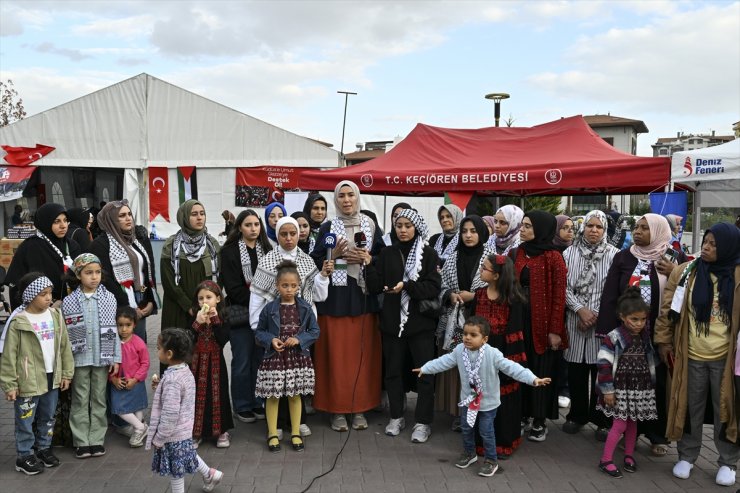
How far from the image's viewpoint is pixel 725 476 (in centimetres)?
391

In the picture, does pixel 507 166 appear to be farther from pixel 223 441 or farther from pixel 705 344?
pixel 223 441

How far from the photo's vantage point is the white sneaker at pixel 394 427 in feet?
15.7

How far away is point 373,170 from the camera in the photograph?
8203mm

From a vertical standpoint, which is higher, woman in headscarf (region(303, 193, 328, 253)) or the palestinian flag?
the palestinian flag

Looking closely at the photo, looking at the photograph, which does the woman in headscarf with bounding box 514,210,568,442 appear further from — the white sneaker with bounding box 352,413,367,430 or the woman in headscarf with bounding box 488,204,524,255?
the white sneaker with bounding box 352,413,367,430

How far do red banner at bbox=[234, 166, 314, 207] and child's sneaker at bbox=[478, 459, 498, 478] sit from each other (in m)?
9.94

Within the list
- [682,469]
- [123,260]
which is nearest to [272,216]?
[123,260]

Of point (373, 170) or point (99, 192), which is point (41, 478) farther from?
point (99, 192)

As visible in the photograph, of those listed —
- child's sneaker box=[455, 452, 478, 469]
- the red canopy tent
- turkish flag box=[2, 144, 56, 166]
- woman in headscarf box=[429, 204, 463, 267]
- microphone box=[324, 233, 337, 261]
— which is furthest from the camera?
turkish flag box=[2, 144, 56, 166]

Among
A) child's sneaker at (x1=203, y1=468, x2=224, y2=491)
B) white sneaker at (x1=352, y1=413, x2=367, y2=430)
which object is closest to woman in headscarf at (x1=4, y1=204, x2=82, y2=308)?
child's sneaker at (x1=203, y1=468, x2=224, y2=491)

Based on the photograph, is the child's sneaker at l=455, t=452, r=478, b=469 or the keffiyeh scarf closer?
the keffiyeh scarf

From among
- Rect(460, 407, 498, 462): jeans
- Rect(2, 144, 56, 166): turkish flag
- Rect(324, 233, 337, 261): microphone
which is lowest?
Rect(460, 407, 498, 462): jeans

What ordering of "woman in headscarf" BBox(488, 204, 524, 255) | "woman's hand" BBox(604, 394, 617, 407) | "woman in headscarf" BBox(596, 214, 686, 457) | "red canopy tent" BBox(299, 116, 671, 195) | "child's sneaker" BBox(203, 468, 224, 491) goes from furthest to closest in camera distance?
1. "red canopy tent" BBox(299, 116, 671, 195)
2. "woman in headscarf" BBox(488, 204, 524, 255)
3. "woman in headscarf" BBox(596, 214, 686, 457)
4. "woman's hand" BBox(604, 394, 617, 407)
5. "child's sneaker" BBox(203, 468, 224, 491)

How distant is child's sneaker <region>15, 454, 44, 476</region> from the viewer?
3.98 metres
